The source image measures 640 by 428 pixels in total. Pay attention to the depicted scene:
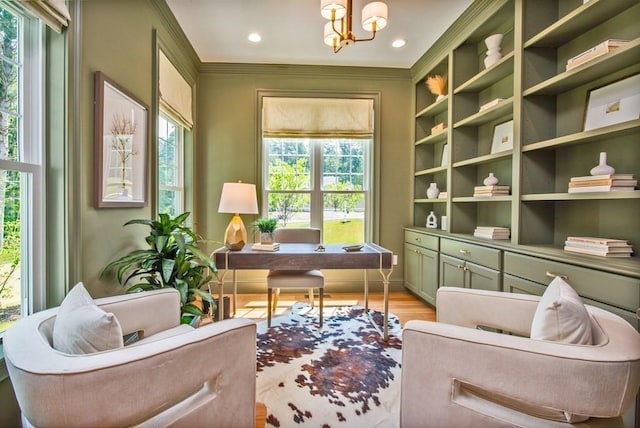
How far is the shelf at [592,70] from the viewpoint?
157 cm

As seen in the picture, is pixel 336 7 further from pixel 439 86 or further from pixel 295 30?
pixel 439 86

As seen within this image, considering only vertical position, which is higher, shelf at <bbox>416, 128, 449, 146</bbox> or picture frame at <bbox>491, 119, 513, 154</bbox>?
shelf at <bbox>416, 128, 449, 146</bbox>

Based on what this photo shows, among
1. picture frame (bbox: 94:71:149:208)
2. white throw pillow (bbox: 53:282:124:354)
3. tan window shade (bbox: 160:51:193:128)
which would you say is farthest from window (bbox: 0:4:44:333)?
tan window shade (bbox: 160:51:193:128)

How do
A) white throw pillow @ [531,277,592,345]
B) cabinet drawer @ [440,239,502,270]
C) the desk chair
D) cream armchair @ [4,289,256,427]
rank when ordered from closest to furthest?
cream armchair @ [4,289,256,427] → white throw pillow @ [531,277,592,345] → cabinet drawer @ [440,239,502,270] → the desk chair

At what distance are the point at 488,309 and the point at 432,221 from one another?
219 centimetres

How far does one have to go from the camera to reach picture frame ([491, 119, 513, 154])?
2.65 m

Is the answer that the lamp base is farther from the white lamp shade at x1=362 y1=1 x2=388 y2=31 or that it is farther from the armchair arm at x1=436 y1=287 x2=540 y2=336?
the white lamp shade at x1=362 y1=1 x2=388 y2=31

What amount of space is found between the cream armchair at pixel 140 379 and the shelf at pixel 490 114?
8.06 feet

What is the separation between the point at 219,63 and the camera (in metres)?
3.76

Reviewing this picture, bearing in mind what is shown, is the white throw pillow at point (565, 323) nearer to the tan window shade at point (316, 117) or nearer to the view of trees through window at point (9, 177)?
the view of trees through window at point (9, 177)

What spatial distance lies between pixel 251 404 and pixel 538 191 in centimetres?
231

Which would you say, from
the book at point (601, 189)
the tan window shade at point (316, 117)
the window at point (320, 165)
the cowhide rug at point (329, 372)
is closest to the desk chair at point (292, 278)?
the cowhide rug at point (329, 372)

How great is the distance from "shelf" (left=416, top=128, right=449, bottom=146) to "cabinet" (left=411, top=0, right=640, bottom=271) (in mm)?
133

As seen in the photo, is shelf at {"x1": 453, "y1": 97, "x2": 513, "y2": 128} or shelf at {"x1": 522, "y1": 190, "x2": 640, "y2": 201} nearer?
shelf at {"x1": 522, "y1": 190, "x2": 640, "y2": 201}
